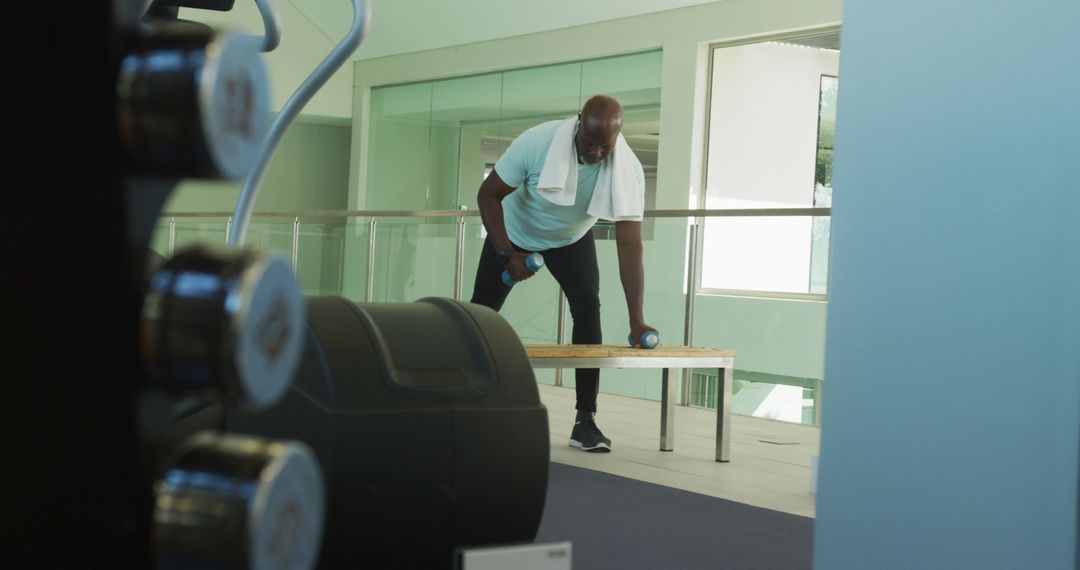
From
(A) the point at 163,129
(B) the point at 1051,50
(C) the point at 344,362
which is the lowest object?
(C) the point at 344,362

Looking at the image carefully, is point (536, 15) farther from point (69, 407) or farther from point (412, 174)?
point (69, 407)

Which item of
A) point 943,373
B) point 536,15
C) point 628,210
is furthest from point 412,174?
point 943,373

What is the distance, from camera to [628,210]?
3.02 meters

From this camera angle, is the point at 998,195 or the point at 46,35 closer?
the point at 46,35

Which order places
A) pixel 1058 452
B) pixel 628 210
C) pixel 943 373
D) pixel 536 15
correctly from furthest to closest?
1. pixel 536 15
2. pixel 628 210
3. pixel 943 373
4. pixel 1058 452

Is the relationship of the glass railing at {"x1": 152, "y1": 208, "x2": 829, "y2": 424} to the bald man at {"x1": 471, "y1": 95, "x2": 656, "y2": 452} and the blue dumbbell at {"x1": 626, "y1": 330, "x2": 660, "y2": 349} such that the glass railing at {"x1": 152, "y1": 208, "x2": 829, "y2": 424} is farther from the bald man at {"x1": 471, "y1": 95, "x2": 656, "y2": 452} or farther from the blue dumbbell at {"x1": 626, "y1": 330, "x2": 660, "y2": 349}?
the bald man at {"x1": 471, "y1": 95, "x2": 656, "y2": 452}

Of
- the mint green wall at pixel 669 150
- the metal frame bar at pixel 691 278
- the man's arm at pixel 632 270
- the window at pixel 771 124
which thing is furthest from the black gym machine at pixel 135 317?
the window at pixel 771 124

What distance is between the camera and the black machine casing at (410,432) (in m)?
0.73

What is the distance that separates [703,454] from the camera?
329cm

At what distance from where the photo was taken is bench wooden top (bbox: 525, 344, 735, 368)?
2.71 meters

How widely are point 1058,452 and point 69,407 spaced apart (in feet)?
4.00

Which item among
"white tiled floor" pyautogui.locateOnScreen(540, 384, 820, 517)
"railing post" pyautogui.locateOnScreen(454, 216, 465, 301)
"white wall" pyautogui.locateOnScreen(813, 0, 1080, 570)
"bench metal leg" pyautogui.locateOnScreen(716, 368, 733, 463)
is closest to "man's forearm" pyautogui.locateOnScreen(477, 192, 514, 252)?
"white tiled floor" pyautogui.locateOnScreen(540, 384, 820, 517)

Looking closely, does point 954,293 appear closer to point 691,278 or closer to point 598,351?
point 598,351

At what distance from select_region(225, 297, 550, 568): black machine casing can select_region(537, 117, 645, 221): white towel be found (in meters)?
2.07
